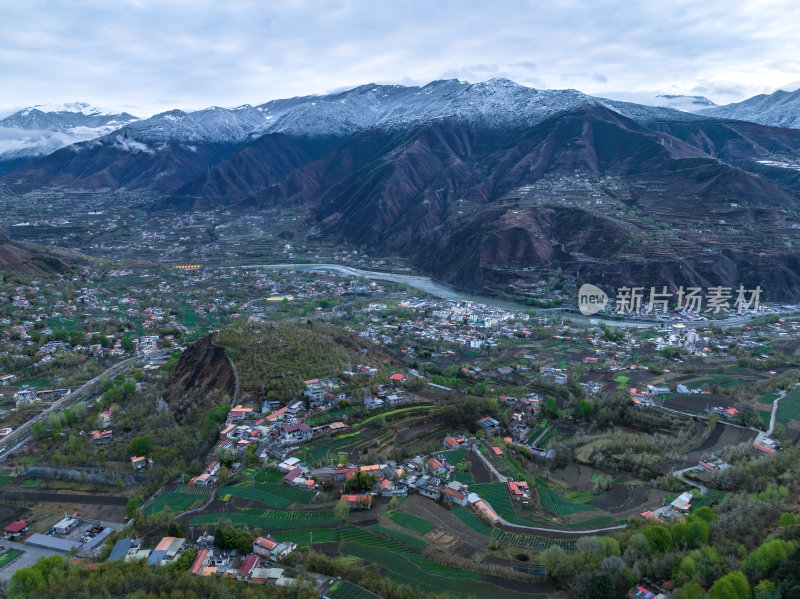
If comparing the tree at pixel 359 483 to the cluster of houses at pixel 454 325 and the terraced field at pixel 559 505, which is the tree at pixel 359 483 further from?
the cluster of houses at pixel 454 325

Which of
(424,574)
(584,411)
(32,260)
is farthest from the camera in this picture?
(32,260)

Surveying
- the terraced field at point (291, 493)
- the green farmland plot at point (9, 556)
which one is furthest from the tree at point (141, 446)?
the terraced field at point (291, 493)

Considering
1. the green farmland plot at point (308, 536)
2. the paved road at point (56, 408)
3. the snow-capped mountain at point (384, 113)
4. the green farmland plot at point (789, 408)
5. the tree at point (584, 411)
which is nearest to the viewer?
the green farmland plot at point (308, 536)

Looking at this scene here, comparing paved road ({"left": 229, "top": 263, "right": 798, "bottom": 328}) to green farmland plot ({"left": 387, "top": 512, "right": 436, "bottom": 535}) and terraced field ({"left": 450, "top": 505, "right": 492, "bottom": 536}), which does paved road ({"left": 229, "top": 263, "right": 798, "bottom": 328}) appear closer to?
terraced field ({"left": 450, "top": 505, "right": 492, "bottom": 536})

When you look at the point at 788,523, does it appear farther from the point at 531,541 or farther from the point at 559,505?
the point at 531,541

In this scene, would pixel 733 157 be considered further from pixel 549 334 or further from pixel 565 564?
pixel 565 564

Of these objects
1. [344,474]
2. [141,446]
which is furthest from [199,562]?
[141,446]
